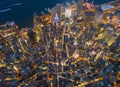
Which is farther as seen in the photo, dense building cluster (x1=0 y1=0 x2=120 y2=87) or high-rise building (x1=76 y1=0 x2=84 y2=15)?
high-rise building (x1=76 y1=0 x2=84 y2=15)

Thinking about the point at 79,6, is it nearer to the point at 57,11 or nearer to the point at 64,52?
the point at 57,11

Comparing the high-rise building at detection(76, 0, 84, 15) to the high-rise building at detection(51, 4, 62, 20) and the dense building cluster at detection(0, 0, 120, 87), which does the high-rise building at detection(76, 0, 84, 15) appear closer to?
the dense building cluster at detection(0, 0, 120, 87)

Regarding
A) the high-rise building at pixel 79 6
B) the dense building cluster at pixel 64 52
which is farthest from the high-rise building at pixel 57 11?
the high-rise building at pixel 79 6

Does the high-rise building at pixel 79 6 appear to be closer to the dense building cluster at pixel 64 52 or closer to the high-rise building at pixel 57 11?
the dense building cluster at pixel 64 52

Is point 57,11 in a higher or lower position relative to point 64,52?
higher

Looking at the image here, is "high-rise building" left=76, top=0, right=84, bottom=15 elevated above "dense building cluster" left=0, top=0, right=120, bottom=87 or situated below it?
above

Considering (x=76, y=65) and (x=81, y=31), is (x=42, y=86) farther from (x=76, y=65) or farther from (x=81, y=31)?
(x=81, y=31)

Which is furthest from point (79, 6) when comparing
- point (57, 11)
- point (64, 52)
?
point (64, 52)

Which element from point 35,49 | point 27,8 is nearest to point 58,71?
point 35,49

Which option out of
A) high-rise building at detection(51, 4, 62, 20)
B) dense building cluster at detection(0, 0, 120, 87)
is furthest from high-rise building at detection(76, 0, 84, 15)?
high-rise building at detection(51, 4, 62, 20)
